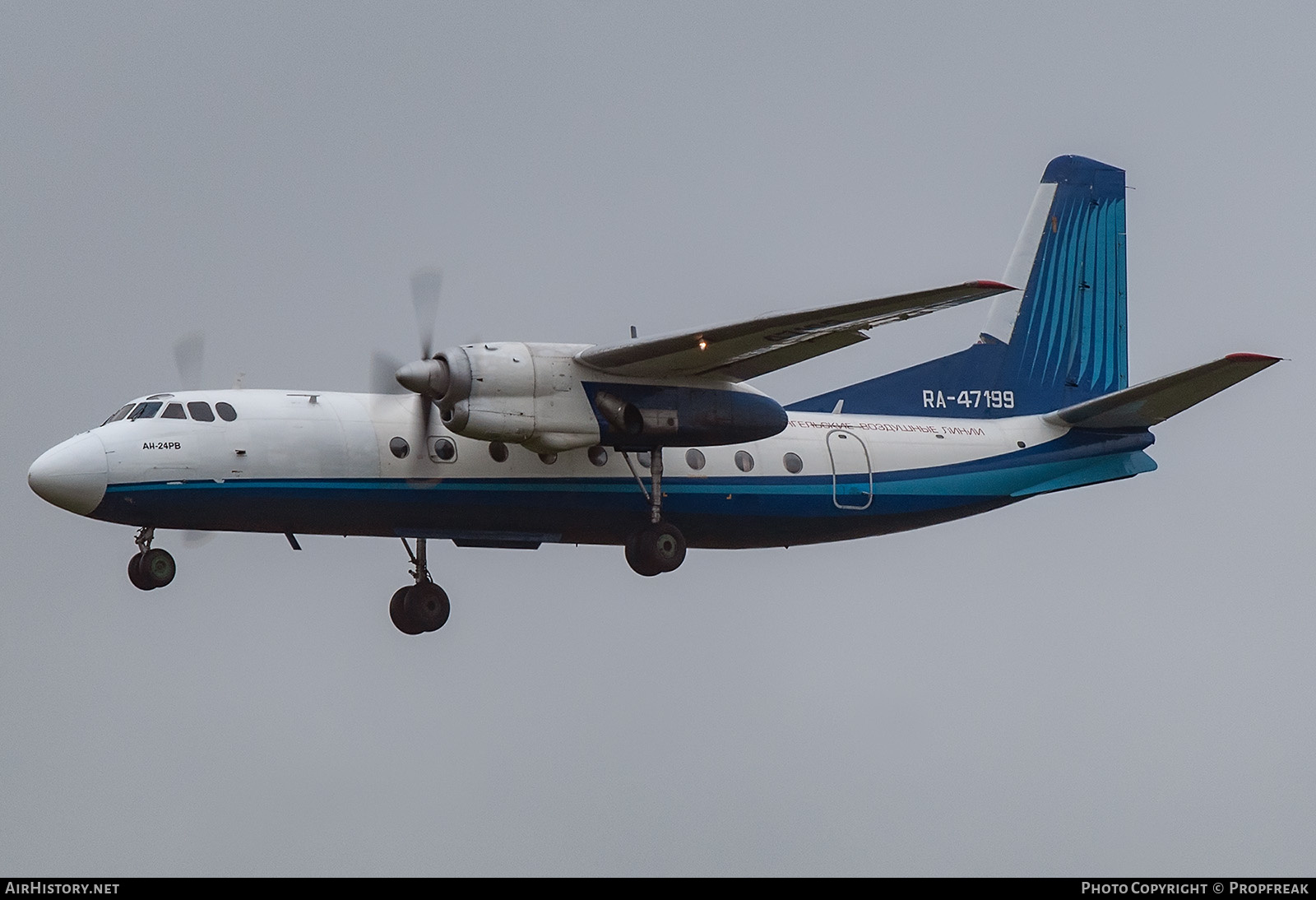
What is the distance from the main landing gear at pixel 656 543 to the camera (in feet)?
78.3

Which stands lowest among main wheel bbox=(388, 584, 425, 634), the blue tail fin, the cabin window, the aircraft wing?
main wheel bbox=(388, 584, 425, 634)

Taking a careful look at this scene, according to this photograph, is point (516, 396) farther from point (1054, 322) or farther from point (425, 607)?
point (1054, 322)

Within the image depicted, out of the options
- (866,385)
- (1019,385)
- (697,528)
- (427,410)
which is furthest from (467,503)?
(1019,385)

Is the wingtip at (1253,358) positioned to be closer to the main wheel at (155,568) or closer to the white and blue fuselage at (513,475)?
the white and blue fuselage at (513,475)

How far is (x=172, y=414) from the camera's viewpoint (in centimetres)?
2227

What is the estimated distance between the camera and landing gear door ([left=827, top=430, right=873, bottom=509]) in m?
25.5

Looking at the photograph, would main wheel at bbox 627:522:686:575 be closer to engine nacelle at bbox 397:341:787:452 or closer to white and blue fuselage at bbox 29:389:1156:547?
white and blue fuselage at bbox 29:389:1156:547

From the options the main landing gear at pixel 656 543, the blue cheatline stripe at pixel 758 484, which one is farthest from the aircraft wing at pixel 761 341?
the blue cheatline stripe at pixel 758 484

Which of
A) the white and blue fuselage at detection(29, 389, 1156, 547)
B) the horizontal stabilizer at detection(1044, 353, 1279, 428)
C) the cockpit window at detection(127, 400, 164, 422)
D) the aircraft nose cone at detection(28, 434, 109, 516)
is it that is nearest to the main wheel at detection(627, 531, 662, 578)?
the white and blue fuselage at detection(29, 389, 1156, 547)

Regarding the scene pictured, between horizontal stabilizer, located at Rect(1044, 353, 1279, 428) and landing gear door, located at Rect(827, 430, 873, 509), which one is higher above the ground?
horizontal stabilizer, located at Rect(1044, 353, 1279, 428)

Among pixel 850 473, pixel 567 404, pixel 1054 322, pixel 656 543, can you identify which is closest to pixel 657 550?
pixel 656 543

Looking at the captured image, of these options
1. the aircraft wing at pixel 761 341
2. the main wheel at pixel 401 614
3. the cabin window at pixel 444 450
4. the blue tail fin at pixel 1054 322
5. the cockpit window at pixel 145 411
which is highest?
the blue tail fin at pixel 1054 322

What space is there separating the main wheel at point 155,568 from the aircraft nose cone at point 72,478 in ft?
2.99

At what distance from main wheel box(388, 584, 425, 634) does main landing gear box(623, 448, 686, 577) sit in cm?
329
